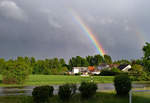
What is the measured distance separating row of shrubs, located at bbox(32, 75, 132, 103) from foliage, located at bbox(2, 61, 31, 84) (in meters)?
13.6

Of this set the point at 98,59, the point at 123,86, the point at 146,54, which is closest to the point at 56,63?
the point at 98,59

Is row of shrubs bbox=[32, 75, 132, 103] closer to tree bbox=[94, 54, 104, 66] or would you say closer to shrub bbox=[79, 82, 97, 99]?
shrub bbox=[79, 82, 97, 99]

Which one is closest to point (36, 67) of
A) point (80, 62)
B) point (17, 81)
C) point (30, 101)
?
point (80, 62)

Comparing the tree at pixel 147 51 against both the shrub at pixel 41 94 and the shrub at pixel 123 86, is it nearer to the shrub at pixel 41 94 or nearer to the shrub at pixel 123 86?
the shrub at pixel 123 86

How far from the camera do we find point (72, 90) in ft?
37.9

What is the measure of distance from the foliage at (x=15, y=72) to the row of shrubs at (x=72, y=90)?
1358 cm

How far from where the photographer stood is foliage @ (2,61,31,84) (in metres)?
23.7

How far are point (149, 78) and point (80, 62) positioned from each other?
104 m

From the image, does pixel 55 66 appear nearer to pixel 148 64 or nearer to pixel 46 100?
pixel 148 64

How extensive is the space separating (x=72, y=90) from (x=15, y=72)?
1436 cm

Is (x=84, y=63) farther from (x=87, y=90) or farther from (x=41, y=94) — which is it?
(x=41, y=94)

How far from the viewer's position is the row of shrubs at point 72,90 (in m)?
10.5

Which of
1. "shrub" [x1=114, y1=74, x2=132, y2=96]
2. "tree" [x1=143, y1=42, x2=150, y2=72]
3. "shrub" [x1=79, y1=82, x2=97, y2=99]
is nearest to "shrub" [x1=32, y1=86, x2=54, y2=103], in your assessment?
"shrub" [x1=79, y1=82, x2=97, y2=99]

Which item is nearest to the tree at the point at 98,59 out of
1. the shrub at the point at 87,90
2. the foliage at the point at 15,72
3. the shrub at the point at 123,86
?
the foliage at the point at 15,72
